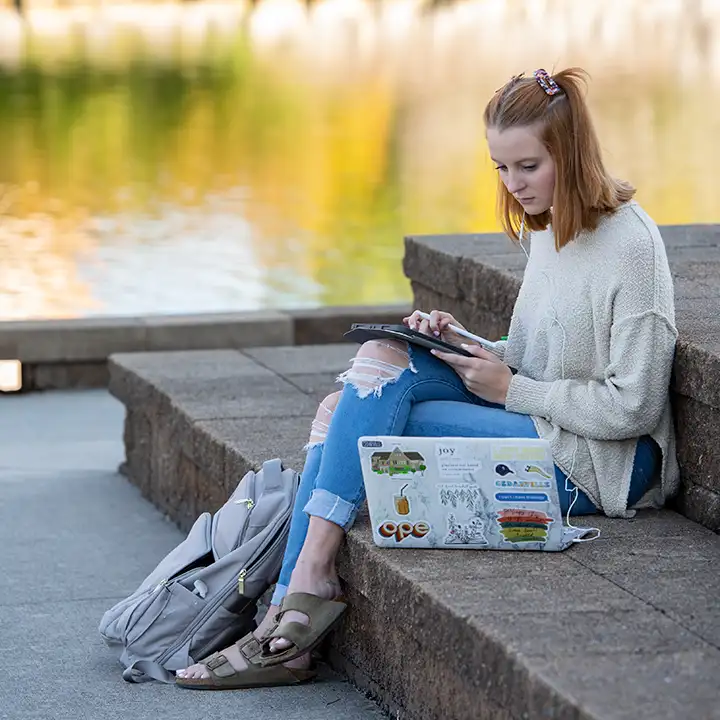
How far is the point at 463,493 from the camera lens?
3865mm

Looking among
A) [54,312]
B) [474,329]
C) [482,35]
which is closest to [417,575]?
[474,329]

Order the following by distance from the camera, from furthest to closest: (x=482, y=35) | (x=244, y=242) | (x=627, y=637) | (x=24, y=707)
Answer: (x=482, y=35)
(x=244, y=242)
(x=24, y=707)
(x=627, y=637)

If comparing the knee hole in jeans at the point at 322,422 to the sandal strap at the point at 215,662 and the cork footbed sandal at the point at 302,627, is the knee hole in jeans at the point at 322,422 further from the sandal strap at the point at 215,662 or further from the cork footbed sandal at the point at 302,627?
the sandal strap at the point at 215,662

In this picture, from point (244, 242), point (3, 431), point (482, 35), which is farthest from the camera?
point (482, 35)

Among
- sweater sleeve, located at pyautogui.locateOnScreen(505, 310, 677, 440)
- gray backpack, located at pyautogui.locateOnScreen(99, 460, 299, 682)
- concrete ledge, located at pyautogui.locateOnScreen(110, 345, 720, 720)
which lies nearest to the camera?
concrete ledge, located at pyautogui.locateOnScreen(110, 345, 720, 720)

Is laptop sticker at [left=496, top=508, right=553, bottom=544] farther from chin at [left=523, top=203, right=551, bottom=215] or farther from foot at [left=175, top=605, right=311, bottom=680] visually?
chin at [left=523, top=203, right=551, bottom=215]

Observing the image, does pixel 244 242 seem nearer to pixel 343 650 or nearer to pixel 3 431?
pixel 3 431

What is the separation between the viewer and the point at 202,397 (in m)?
6.09

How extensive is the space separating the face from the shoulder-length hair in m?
0.02

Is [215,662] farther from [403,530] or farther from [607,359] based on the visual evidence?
[607,359]

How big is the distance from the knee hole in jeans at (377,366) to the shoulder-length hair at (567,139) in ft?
1.52

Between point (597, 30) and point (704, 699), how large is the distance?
55276 mm

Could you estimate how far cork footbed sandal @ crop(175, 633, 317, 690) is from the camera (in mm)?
4113

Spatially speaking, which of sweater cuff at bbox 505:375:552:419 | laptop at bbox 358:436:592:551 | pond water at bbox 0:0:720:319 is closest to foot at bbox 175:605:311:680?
laptop at bbox 358:436:592:551
